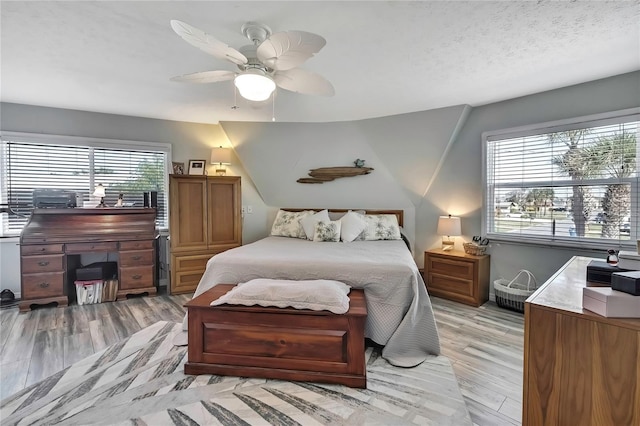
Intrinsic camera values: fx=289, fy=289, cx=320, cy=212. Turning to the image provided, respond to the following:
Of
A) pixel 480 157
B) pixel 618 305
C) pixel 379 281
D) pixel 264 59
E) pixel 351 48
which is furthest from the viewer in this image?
pixel 480 157

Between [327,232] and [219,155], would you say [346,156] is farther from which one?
[219,155]

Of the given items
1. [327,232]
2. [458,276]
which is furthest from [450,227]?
[327,232]

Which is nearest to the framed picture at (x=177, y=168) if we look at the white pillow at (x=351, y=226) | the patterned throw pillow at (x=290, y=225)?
the patterned throw pillow at (x=290, y=225)

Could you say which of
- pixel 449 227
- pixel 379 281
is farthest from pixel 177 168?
pixel 449 227

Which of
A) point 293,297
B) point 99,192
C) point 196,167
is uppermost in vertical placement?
point 196,167

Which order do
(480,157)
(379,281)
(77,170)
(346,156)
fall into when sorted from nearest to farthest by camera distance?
1. (379,281)
2. (480,157)
3. (77,170)
4. (346,156)

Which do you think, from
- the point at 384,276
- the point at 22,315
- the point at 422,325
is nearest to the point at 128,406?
the point at 384,276

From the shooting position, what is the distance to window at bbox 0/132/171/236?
3.43m

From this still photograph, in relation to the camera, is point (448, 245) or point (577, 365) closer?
point (577, 365)

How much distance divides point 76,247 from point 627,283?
449 centimetres

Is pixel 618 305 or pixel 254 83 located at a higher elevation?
pixel 254 83

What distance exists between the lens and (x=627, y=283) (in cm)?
98

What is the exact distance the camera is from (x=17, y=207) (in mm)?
3402

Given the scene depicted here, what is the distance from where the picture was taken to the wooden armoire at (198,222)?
3.69m
